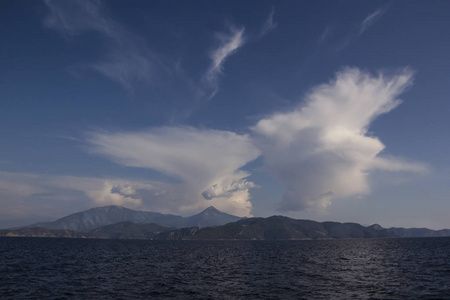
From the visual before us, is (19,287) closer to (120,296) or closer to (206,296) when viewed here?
(120,296)

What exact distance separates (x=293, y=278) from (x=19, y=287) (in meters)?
54.7

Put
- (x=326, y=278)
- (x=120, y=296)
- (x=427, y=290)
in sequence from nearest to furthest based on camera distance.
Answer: (x=120, y=296), (x=427, y=290), (x=326, y=278)

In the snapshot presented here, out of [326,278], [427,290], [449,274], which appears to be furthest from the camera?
[449,274]

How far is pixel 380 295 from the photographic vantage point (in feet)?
Result: 147

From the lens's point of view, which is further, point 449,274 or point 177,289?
point 449,274

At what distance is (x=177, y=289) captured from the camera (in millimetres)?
50094

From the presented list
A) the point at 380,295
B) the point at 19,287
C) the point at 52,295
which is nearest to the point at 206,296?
the point at 52,295

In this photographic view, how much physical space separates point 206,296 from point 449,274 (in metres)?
60.6

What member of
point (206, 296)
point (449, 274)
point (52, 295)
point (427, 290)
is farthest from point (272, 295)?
point (449, 274)

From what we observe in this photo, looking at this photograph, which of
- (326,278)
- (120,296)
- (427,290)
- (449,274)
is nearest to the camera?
(120,296)

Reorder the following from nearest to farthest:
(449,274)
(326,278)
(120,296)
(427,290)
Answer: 1. (120,296)
2. (427,290)
3. (326,278)
4. (449,274)

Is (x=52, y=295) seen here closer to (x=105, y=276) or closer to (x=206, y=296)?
(x=105, y=276)

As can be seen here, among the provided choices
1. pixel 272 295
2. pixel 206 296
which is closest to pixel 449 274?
pixel 272 295

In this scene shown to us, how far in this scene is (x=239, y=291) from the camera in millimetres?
48875
